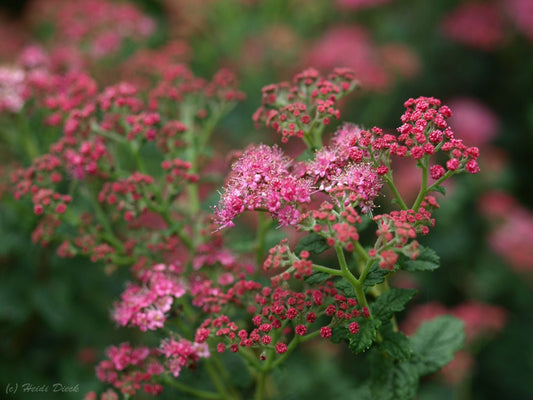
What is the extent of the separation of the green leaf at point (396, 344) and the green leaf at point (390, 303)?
83 millimetres

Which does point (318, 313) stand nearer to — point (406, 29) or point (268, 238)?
point (268, 238)

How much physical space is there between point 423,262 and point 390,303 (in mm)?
144

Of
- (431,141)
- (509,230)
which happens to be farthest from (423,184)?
(509,230)

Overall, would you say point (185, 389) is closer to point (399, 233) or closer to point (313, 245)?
point (313, 245)

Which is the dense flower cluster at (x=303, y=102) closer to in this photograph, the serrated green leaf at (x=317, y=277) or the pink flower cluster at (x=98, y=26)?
the serrated green leaf at (x=317, y=277)

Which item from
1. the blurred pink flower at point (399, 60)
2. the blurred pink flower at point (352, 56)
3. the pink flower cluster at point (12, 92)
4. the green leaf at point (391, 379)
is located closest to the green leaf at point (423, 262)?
the green leaf at point (391, 379)

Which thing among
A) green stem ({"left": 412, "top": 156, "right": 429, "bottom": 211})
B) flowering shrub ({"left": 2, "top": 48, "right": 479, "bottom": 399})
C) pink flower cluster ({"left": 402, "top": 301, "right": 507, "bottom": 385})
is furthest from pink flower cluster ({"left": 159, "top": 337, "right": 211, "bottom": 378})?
pink flower cluster ({"left": 402, "top": 301, "right": 507, "bottom": 385})

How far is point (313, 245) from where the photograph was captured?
1.40 m

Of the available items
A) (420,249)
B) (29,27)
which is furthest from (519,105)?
(29,27)

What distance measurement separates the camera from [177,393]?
1.83m

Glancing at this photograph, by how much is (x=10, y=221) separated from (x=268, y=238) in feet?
4.21

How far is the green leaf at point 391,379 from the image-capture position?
4.79 ft

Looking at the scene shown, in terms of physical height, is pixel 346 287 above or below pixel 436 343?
above

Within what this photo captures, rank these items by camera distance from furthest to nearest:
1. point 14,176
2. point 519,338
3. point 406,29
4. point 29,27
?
1. point 29,27
2. point 406,29
3. point 519,338
4. point 14,176
